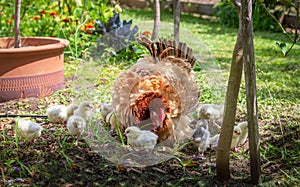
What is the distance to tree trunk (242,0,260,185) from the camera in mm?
1802

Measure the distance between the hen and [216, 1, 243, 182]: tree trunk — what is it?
553mm

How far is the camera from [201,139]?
2.38m

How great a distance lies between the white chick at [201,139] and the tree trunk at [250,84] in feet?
1.44

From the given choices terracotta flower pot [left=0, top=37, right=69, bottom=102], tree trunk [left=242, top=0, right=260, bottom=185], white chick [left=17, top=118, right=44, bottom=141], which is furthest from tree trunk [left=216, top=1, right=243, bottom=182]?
terracotta flower pot [left=0, top=37, right=69, bottom=102]

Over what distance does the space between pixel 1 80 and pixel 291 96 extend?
2294 millimetres

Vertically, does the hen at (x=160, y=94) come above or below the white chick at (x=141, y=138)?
above

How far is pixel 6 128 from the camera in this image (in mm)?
Answer: 2848

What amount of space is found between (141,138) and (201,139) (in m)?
0.33

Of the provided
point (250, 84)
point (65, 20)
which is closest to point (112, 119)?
point (250, 84)

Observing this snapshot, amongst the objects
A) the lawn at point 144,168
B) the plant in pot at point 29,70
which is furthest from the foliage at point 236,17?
the plant in pot at point 29,70

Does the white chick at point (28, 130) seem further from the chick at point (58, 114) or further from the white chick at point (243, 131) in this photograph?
the white chick at point (243, 131)

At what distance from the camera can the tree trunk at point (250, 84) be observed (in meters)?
1.80

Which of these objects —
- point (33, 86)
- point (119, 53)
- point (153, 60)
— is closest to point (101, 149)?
point (153, 60)

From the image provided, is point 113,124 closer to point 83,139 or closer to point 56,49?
point 83,139
